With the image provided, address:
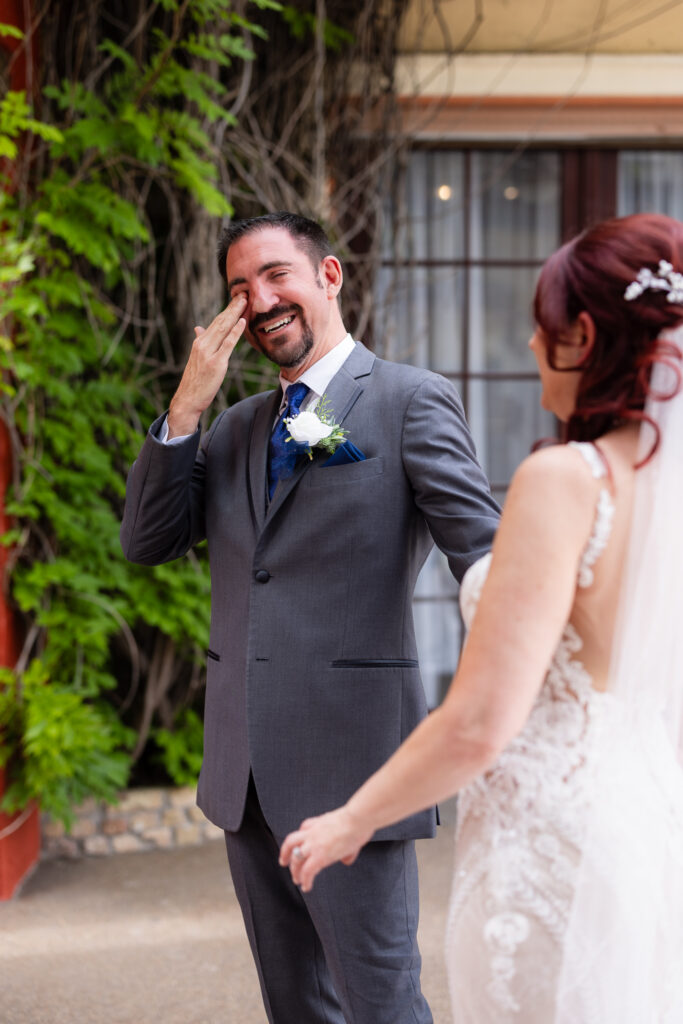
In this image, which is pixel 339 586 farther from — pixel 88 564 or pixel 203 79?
pixel 203 79

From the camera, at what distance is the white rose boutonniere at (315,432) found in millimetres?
1848

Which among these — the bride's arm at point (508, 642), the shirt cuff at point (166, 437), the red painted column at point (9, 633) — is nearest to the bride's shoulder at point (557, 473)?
the bride's arm at point (508, 642)

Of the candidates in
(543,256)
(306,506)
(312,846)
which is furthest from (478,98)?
(312,846)

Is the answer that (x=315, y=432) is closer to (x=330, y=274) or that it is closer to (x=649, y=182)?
(x=330, y=274)

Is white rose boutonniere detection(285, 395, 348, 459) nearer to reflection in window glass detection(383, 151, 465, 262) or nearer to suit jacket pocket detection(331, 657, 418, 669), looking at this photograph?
suit jacket pocket detection(331, 657, 418, 669)

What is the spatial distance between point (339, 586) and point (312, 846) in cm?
60

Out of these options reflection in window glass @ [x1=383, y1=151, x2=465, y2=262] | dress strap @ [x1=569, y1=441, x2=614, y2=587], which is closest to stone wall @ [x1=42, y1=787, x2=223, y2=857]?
reflection in window glass @ [x1=383, y1=151, x2=465, y2=262]

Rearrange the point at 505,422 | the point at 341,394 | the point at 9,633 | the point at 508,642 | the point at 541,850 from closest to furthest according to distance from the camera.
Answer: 1. the point at 508,642
2. the point at 541,850
3. the point at 341,394
4. the point at 9,633
5. the point at 505,422

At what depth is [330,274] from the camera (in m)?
2.05

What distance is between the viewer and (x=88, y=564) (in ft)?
12.0

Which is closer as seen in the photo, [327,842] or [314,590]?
[327,842]

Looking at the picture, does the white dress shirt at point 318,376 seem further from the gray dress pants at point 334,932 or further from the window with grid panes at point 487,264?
the window with grid panes at point 487,264

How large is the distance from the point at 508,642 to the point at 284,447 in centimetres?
84

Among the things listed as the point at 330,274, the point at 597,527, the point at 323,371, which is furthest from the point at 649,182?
the point at 597,527
